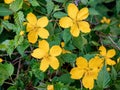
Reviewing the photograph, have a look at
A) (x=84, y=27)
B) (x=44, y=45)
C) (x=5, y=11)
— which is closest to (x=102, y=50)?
(x=84, y=27)

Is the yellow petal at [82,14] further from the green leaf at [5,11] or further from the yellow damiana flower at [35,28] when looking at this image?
the green leaf at [5,11]

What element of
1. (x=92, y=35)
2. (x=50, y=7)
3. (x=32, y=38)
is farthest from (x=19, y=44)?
(x=92, y=35)

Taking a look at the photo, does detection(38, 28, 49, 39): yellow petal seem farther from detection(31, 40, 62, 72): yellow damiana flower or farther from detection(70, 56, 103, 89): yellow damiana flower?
detection(70, 56, 103, 89): yellow damiana flower

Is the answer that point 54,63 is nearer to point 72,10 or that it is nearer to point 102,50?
point 72,10

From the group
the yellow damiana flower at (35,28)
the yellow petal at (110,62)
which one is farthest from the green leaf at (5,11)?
the yellow petal at (110,62)

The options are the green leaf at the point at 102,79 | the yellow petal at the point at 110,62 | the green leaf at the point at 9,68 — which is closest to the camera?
the green leaf at the point at 102,79
